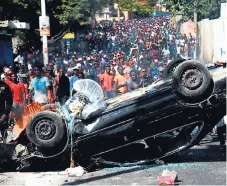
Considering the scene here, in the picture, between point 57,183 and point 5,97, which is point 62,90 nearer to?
point 5,97

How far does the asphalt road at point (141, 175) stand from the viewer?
7.70 meters

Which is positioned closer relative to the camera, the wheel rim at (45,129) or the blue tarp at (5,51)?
the wheel rim at (45,129)

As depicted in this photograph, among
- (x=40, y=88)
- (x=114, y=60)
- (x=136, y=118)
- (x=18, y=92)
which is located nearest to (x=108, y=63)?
(x=114, y=60)

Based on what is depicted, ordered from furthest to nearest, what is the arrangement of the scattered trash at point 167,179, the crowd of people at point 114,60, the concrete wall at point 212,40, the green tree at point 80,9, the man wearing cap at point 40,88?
the green tree at point 80,9 → the concrete wall at point 212,40 → the crowd of people at point 114,60 → the man wearing cap at point 40,88 → the scattered trash at point 167,179

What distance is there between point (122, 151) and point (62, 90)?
523 centimetres

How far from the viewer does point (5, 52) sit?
22188mm

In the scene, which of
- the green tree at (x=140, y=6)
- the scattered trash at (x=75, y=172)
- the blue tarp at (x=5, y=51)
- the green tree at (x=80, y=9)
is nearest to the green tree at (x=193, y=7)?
the green tree at (x=80, y=9)

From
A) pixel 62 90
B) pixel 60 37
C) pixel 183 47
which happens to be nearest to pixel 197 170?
pixel 62 90

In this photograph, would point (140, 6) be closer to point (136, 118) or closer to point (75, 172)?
point (136, 118)

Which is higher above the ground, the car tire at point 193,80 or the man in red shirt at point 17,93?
the car tire at point 193,80

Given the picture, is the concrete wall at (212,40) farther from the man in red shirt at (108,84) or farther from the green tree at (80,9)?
the man in red shirt at (108,84)

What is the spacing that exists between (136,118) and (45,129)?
1.27 metres

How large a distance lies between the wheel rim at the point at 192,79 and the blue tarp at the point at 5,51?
14436 millimetres

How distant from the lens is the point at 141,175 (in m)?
8.05
